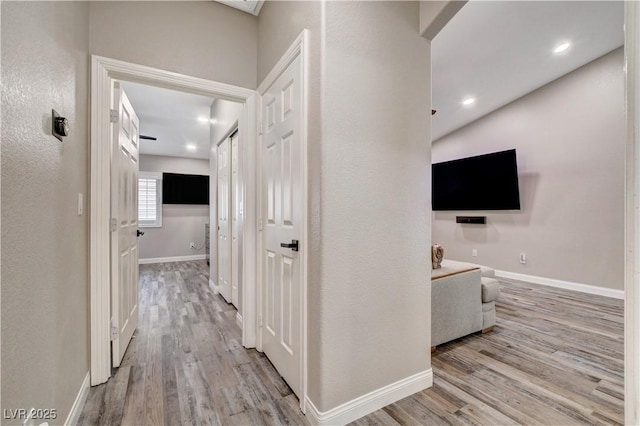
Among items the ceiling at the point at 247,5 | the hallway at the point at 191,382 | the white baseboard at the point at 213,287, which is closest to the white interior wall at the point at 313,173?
the hallway at the point at 191,382

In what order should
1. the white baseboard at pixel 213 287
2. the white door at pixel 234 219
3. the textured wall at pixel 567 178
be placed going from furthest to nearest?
1. the white baseboard at pixel 213 287
2. the textured wall at pixel 567 178
3. the white door at pixel 234 219

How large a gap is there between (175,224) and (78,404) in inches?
229

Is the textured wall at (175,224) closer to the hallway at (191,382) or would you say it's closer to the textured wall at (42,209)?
the hallway at (191,382)

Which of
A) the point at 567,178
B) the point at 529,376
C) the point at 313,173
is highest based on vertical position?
the point at 567,178

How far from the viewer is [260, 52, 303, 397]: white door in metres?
1.68

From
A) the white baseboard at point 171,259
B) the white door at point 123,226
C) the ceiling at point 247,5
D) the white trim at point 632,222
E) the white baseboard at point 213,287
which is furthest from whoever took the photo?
the white baseboard at point 171,259

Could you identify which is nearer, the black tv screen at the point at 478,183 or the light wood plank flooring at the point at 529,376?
the light wood plank flooring at the point at 529,376

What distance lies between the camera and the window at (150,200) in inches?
254

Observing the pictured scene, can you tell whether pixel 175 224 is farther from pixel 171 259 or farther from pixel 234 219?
pixel 234 219

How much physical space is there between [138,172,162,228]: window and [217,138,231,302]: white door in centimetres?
359

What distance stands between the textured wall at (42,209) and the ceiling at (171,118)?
187 centimetres

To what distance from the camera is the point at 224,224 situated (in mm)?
3758

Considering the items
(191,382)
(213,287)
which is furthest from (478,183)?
(191,382)

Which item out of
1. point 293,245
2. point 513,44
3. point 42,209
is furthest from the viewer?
point 513,44
